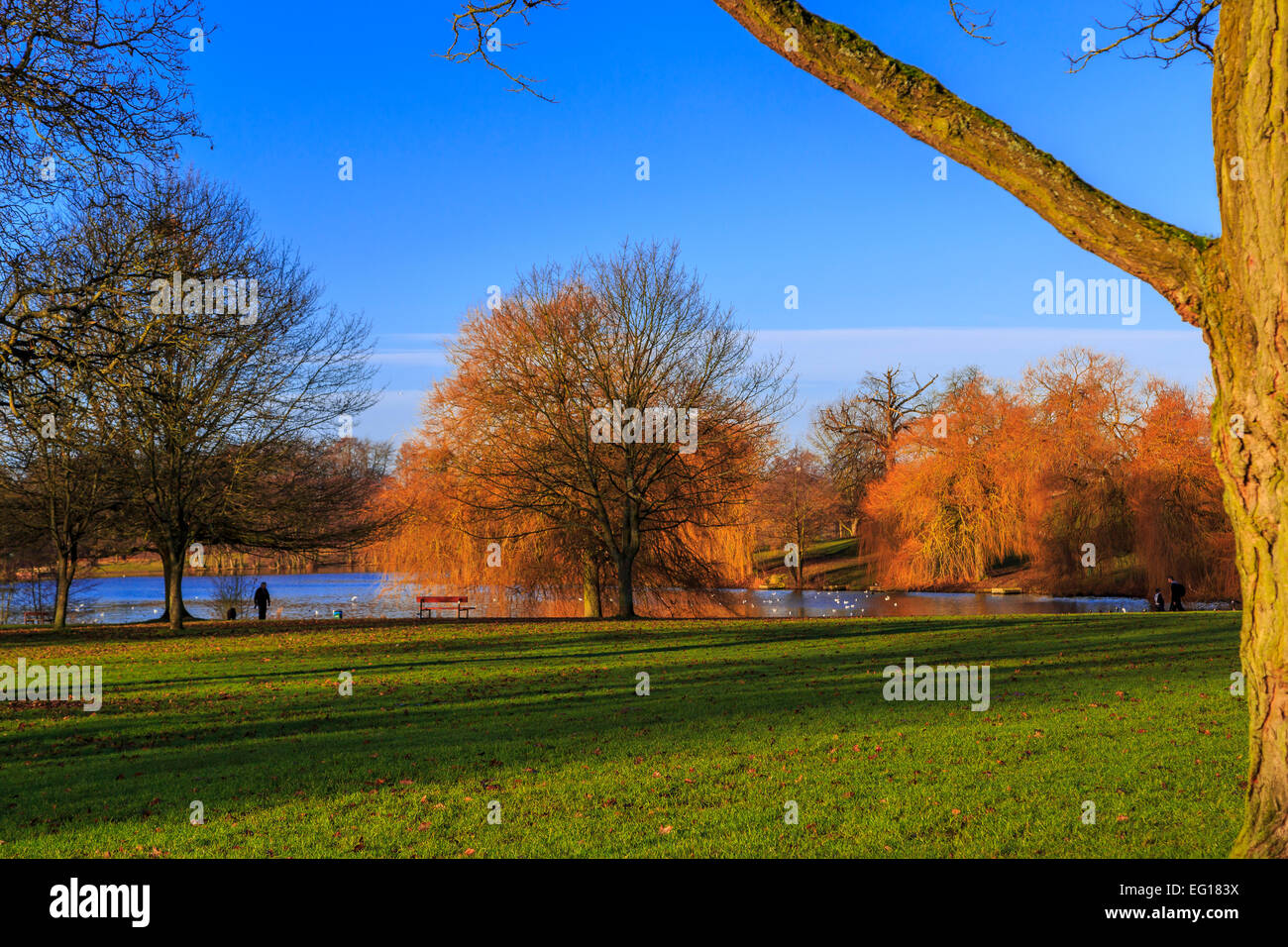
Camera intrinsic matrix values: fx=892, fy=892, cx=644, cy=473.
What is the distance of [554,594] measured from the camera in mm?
30438

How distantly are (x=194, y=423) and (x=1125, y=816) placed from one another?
22.7 m

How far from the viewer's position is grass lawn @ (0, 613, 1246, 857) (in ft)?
19.4

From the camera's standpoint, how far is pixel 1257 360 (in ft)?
13.2

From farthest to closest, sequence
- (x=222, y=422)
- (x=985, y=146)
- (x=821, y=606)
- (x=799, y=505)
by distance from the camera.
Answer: (x=799, y=505) < (x=821, y=606) < (x=222, y=422) < (x=985, y=146)

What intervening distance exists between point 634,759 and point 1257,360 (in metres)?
5.95

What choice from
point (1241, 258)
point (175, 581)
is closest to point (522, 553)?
point (175, 581)

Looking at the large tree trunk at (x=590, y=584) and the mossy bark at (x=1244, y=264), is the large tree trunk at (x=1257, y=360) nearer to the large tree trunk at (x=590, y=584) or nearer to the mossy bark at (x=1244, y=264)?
the mossy bark at (x=1244, y=264)

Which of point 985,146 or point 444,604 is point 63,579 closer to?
point 444,604

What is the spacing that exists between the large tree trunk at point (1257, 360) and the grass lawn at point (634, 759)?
1.56 meters

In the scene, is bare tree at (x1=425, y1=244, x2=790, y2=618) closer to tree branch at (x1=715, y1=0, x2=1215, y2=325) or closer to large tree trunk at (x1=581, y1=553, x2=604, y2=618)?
large tree trunk at (x1=581, y1=553, x2=604, y2=618)

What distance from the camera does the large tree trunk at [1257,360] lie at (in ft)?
13.1

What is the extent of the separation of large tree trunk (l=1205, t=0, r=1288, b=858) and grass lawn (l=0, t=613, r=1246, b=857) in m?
1.56

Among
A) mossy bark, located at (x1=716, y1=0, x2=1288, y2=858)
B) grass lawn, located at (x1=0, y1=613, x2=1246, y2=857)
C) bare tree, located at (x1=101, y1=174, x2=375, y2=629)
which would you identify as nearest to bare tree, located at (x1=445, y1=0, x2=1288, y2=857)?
mossy bark, located at (x1=716, y1=0, x2=1288, y2=858)
